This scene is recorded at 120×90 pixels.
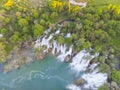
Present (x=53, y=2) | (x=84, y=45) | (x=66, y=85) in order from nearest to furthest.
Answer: (x=66, y=85) < (x=84, y=45) < (x=53, y=2)

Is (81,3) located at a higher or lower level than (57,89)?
higher

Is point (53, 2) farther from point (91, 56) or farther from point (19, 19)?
point (91, 56)

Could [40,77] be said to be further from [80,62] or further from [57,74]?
[80,62]

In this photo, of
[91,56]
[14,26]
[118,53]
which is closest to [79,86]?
[91,56]

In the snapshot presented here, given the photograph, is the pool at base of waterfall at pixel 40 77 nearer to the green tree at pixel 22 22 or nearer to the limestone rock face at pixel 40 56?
the limestone rock face at pixel 40 56

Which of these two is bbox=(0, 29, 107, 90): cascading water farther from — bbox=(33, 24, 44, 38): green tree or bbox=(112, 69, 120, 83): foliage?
bbox=(33, 24, 44, 38): green tree

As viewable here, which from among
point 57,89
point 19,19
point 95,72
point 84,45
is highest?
point 19,19
